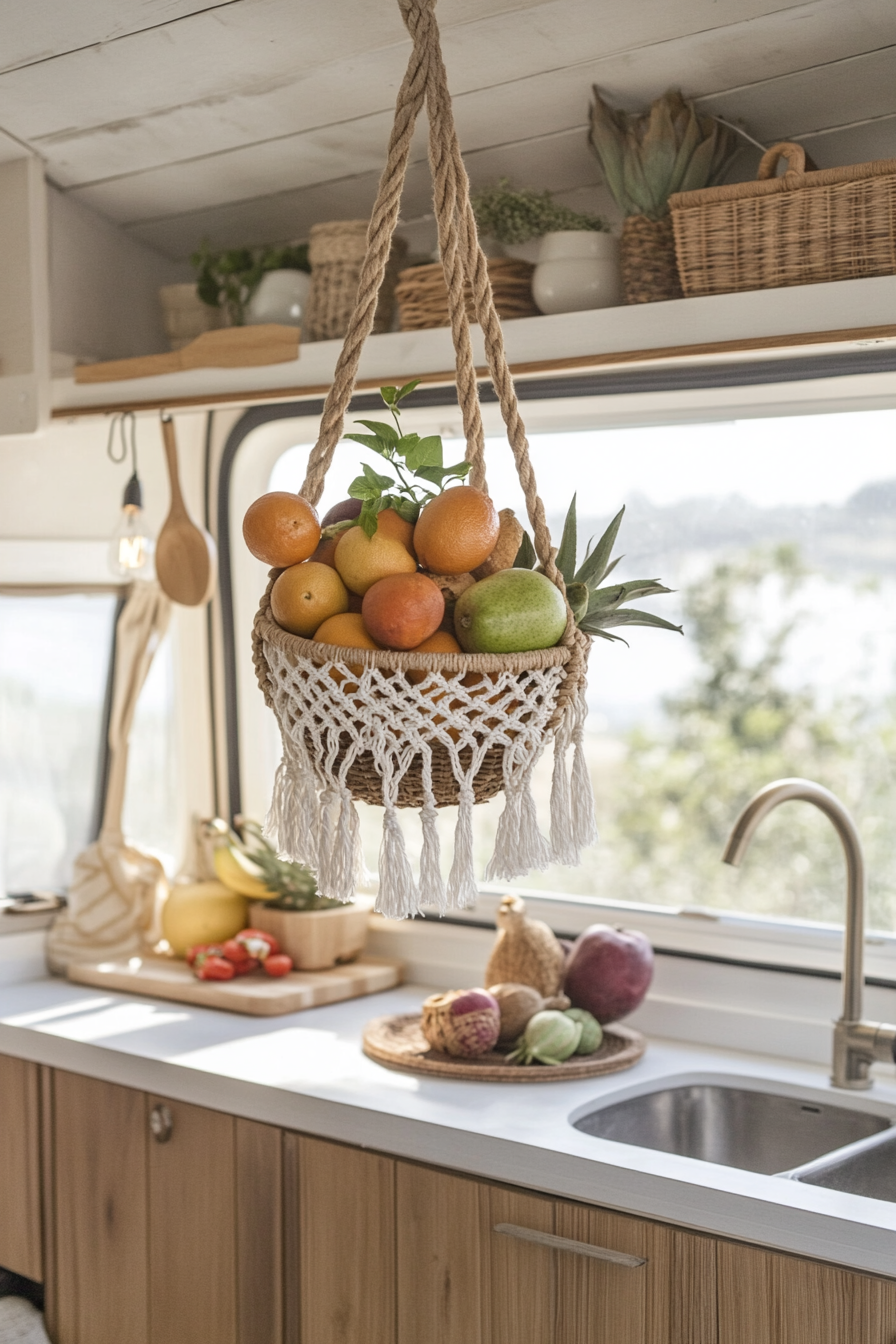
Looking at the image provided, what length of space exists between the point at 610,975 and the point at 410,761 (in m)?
0.97

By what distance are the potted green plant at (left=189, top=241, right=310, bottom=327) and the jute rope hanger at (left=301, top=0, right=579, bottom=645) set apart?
97 centimetres

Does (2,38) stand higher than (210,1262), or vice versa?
(2,38)

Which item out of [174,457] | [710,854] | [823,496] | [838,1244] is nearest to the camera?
[838,1244]

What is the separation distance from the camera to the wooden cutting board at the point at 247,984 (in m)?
2.21

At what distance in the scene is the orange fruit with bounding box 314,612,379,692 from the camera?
1.12 m

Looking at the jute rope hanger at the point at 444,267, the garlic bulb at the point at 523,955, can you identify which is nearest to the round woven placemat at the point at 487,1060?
the garlic bulb at the point at 523,955

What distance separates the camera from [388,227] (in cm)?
124

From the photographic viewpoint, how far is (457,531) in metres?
1.12

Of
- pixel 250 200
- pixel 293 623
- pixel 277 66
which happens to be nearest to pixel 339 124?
pixel 277 66

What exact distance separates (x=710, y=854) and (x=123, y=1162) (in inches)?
172

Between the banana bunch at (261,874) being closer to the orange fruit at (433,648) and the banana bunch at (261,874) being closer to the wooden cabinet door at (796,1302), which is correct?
the wooden cabinet door at (796,1302)

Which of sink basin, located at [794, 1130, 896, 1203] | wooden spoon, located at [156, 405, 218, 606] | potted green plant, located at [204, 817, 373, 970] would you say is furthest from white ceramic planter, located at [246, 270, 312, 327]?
sink basin, located at [794, 1130, 896, 1203]

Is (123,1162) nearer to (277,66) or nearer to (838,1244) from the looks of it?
(838,1244)

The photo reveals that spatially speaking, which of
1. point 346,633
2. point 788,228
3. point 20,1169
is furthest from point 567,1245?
point 788,228
